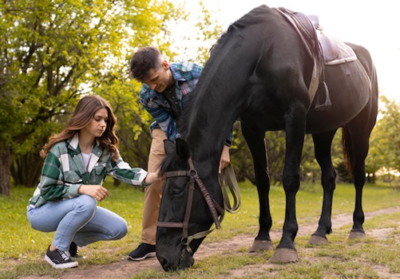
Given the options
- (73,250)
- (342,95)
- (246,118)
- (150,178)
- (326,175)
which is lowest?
(73,250)

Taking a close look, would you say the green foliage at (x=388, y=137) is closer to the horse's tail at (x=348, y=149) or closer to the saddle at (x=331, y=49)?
the horse's tail at (x=348, y=149)

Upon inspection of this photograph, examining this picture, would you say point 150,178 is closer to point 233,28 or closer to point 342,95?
point 233,28

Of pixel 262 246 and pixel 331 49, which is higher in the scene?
pixel 331 49

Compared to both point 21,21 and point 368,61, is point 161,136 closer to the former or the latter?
point 368,61

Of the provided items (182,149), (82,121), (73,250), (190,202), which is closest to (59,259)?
(73,250)

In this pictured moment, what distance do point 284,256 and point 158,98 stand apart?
1927 mm

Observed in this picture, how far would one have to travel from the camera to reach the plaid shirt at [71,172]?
148 inches

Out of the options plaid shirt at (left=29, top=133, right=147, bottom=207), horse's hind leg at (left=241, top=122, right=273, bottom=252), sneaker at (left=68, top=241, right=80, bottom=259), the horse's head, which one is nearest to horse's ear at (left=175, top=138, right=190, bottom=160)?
the horse's head

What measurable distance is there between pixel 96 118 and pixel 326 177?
340 centimetres

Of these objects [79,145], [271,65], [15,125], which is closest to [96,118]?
[79,145]

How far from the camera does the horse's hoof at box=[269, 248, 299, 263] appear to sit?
367 cm

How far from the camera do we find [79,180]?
391 cm

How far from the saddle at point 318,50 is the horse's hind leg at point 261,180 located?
2.40 ft

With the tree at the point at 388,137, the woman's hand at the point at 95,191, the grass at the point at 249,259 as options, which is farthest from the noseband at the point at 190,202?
the tree at the point at 388,137
